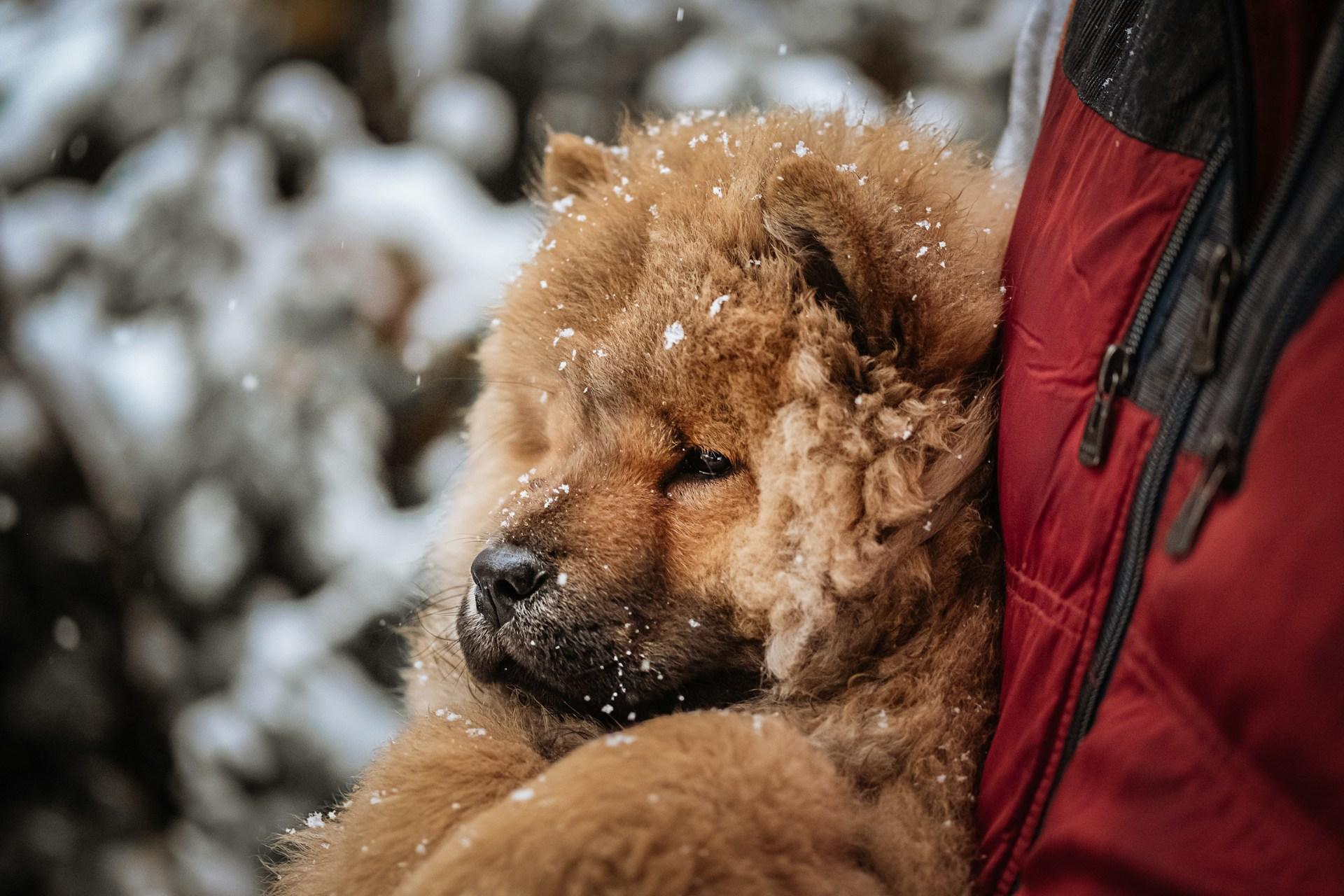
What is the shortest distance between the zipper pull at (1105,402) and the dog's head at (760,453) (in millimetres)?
260

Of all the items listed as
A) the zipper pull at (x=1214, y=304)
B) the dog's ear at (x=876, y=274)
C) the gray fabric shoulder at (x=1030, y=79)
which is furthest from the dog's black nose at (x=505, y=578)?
the gray fabric shoulder at (x=1030, y=79)

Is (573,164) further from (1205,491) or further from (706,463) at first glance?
(1205,491)

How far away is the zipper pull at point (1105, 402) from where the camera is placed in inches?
31.5

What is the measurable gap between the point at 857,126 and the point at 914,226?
1.03 ft

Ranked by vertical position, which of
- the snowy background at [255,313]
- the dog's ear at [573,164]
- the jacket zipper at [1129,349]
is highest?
the jacket zipper at [1129,349]

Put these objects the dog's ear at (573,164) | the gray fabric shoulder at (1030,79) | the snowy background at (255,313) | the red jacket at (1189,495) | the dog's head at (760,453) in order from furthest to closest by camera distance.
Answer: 1. the snowy background at (255,313)
2. the gray fabric shoulder at (1030,79)
3. the dog's ear at (573,164)
4. the dog's head at (760,453)
5. the red jacket at (1189,495)

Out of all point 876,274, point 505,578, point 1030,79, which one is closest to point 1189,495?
point 876,274

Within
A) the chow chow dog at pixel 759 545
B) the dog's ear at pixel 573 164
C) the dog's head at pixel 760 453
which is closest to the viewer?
the chow chow dog at pixel 759 545

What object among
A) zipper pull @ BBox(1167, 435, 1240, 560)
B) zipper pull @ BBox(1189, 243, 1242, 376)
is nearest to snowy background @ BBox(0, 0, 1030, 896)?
zipper pull @ BBox(1189, 243, 1242, 376)

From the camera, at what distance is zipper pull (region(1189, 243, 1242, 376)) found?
682 millimetres

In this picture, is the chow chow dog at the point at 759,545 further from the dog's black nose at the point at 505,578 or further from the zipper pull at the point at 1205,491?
the zipper pull at the point at 1205,491

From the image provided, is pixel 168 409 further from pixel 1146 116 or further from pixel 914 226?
pixel 1146 116

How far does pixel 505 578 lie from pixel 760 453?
0.38m

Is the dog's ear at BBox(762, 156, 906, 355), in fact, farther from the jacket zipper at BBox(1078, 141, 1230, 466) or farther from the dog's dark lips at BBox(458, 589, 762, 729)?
the dog's dark lips at BBox(458, 589, 762, 729)
